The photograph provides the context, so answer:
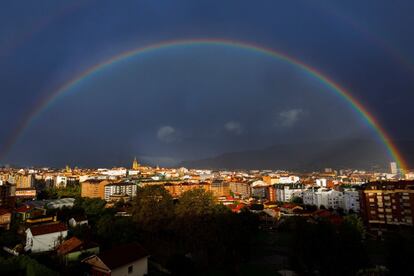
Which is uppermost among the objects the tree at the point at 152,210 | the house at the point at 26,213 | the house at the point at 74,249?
the tree at the point at 152,210

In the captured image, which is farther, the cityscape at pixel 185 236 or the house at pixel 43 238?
the house at pixel 43 238

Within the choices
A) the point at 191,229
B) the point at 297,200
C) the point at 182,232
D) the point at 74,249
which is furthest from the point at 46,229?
the point at 297,200

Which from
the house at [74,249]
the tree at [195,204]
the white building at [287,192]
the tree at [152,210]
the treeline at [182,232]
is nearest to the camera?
the house at [74,249]

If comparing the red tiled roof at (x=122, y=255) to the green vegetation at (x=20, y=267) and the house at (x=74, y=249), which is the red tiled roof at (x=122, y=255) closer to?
the green vegetation at (x=20, y=267)

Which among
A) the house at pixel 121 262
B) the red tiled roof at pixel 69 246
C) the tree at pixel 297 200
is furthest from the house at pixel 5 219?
the tree at pixel 297 200

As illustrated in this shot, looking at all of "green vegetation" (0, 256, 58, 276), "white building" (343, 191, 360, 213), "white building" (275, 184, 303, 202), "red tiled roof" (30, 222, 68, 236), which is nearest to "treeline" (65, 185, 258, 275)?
"red tiled roof" (30, 222, 68, 236)

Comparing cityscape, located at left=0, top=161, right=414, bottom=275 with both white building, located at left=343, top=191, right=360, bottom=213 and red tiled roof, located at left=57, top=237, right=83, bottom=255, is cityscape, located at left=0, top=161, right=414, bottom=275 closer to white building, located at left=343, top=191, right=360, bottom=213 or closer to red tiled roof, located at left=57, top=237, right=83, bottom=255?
red tiled roof, located at left=57, top=237, right=83, bottom=255

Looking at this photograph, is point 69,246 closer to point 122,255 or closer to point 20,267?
point 20,267
